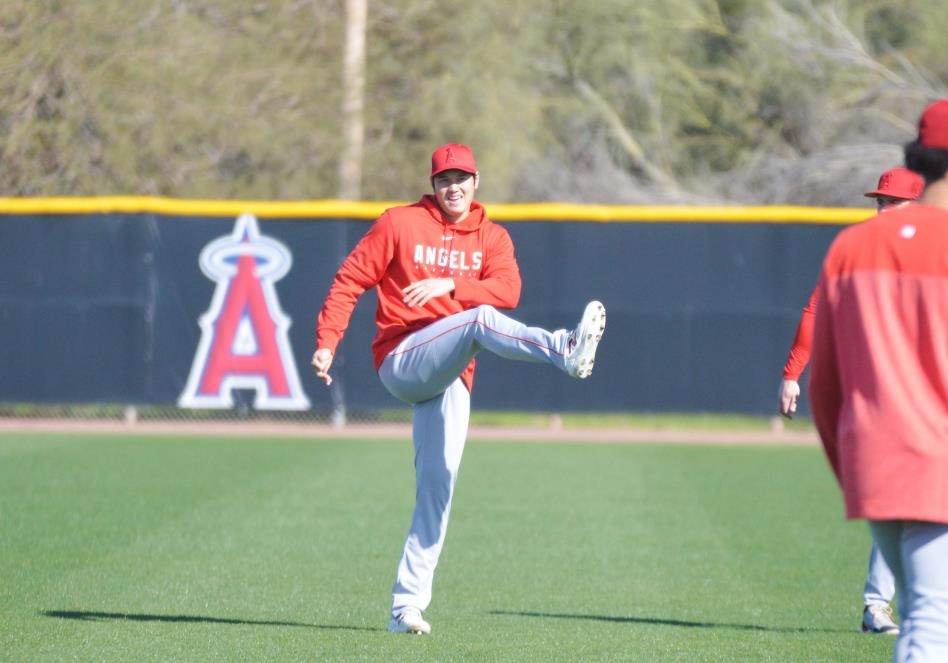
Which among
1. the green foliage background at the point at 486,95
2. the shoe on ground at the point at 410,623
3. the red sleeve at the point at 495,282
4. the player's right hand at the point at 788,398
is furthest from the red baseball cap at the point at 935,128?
the green foliage background at the point at 486,95

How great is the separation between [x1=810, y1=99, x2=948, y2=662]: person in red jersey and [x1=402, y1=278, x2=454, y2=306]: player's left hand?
2.51 m

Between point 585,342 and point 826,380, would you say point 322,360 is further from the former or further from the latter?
point 826,380

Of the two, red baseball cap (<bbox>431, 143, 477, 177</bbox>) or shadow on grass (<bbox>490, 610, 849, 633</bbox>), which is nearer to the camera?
red baseball cap (<bbox>431, 143, 477, 177</bbox>)

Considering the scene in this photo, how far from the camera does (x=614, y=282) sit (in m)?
17.7

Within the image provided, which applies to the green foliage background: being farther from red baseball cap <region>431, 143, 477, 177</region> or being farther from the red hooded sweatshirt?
red baseball cap <region>431, 143, 477, 177</region>

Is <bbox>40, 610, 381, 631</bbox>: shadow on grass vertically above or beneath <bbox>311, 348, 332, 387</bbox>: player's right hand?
beneath

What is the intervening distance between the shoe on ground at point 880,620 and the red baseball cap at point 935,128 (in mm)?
3456

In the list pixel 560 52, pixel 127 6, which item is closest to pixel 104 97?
pixel 127 6

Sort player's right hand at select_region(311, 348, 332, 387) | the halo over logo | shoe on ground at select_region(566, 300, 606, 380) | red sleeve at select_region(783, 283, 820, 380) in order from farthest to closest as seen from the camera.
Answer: the halo over logo, red sleeve at select_region(783, 283, 820, 380), player's right hand at select_region(311, 348, 332, 387), shoe on ground at select_region(566, 300, 606, 380)

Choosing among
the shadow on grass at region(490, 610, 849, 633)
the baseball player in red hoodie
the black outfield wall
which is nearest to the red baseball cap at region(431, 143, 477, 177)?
the baseball player in red hoodie

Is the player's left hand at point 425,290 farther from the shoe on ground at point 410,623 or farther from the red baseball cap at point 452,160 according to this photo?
the shoe on ground at point 410,623

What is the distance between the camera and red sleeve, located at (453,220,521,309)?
6414 millimetres

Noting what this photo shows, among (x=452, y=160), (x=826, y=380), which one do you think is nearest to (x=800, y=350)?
(x=452, y=160)

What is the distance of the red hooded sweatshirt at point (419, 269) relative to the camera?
21.2 feet
